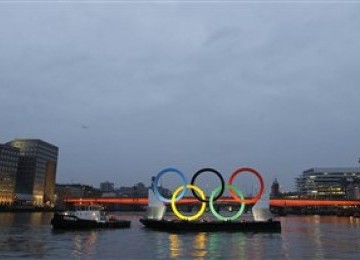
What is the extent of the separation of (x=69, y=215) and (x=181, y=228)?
2464 cm

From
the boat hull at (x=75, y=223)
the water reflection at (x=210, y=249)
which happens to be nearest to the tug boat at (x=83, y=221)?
the boat hull at (x=75, y=223)

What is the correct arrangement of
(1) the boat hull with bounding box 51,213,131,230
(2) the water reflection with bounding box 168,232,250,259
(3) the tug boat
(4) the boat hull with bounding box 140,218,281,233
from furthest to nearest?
(3) the tug boat → (1) the boat hull with bounding box 51,213,131,230 → (4) the boat hull with bounding box 140,218,281,233 → (2) the water reflection with bounding box 168,232,250,259

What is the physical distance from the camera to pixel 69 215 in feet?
326

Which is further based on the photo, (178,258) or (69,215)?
(69,215)

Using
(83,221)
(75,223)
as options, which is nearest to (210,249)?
(75,223)

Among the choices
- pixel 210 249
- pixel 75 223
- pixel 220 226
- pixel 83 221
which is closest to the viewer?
pixel 210 249

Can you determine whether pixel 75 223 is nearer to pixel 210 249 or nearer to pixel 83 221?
pixel 83 221

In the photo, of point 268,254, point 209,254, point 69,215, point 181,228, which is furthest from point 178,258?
point 69,215

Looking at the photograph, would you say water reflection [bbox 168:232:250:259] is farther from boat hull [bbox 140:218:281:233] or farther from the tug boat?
the tug boat

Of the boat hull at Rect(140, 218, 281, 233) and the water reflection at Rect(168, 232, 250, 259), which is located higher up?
the boat hull at Rect(140, 218, 281, 233)

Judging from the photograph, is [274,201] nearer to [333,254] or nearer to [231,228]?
[231,228]

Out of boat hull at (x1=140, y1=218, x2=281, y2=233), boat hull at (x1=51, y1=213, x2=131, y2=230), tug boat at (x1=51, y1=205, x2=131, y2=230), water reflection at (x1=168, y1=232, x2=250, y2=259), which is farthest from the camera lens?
tug boat at (x1=51, y1=205, x2=131, y2=230)

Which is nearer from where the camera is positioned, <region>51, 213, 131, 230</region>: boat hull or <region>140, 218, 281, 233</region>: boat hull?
<region>140, 218, 281, 233</region>: boat hull

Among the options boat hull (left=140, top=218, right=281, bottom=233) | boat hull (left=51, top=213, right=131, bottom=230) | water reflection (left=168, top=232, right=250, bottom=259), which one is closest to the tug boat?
boat hull (left=51, top=213, right=131, bottom=230)
